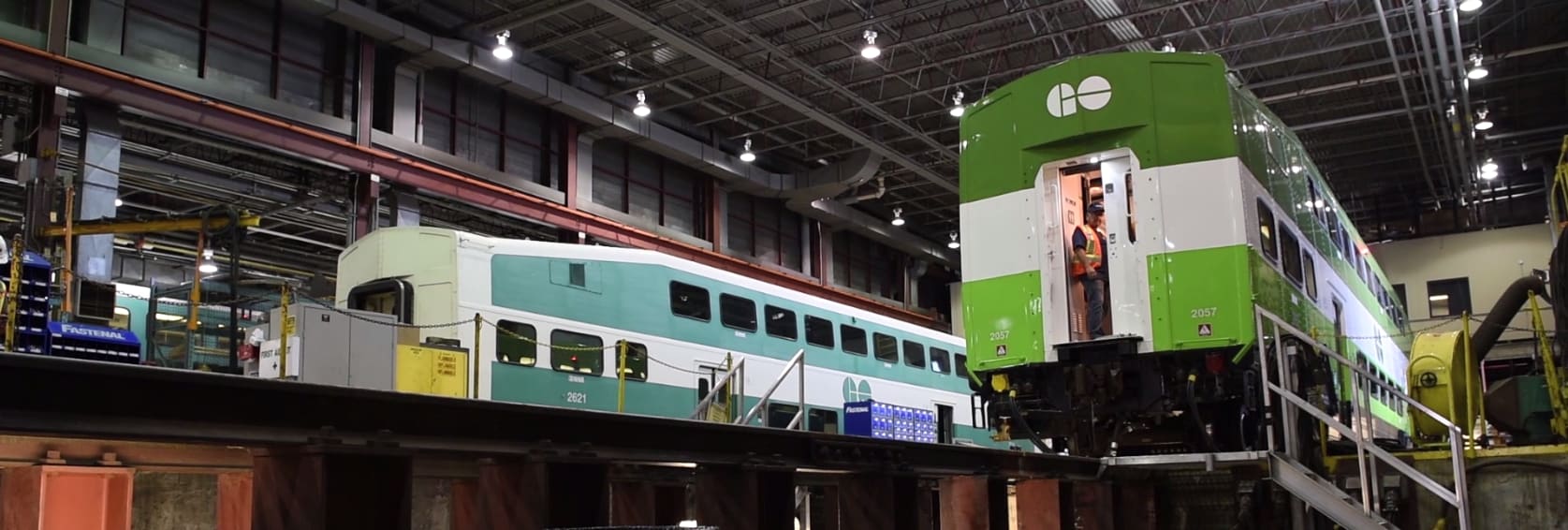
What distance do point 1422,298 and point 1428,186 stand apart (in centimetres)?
337

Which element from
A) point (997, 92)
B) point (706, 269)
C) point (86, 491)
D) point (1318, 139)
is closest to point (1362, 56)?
point (1318, 139)

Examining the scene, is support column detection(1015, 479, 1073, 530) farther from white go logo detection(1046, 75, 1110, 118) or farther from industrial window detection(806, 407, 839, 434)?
industrial window detection(806, 407, 839, 434)

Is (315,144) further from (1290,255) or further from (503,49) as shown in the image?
(1290,255)

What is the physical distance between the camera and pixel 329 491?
4.80 meters

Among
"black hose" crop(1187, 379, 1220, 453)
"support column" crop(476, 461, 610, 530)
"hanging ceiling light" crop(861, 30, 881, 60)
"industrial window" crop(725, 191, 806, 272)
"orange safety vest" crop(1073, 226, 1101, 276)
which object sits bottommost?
"support column" crop(476, 461, 610, 530)

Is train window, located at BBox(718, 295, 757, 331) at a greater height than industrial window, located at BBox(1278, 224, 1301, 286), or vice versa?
train window, located at BBox(718, 295, 757, 331)

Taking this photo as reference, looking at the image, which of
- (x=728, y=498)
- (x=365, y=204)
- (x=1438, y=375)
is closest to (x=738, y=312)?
(x=365, y=204)

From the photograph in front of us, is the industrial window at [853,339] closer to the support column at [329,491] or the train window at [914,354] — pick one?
the train window at [914,354]

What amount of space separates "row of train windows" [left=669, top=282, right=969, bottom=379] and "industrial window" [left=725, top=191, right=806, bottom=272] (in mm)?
8790

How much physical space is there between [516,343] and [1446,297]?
31802 millimetres

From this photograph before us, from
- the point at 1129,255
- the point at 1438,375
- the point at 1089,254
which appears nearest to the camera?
the point at 1129,255

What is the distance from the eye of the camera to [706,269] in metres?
18.2

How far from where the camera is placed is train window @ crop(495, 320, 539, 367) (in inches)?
576

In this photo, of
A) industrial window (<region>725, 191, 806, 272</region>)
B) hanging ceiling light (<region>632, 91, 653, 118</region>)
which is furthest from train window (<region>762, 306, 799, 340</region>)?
industrial window (<region>725, 191, 806, 272</region>)
